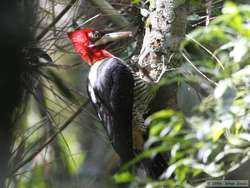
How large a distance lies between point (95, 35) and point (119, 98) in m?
0.50

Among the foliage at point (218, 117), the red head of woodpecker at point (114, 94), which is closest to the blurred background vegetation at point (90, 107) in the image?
the foliage at point (218, 117)

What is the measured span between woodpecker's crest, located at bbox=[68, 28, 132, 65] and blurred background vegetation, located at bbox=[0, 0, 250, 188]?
0.09 meters

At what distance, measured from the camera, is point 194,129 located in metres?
2.02

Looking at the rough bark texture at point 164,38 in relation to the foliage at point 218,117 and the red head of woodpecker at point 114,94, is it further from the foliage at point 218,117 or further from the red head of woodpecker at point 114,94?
the foliage at point 218,117

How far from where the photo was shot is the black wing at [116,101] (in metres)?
3.49

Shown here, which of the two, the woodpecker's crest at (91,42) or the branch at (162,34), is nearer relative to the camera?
the branch at (162,34)

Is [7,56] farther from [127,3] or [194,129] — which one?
[127,3]

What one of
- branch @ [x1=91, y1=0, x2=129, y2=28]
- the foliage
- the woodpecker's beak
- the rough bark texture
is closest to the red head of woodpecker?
the woodpecker's beak

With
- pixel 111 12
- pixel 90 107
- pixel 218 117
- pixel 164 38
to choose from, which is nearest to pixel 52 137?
pixel 90 107

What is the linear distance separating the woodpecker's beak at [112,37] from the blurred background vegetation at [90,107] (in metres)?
0.08

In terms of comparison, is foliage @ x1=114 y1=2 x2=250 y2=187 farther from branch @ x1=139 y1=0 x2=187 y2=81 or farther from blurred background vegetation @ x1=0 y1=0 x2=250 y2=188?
branch @ x1=139 y1=0 x2=187 y2=81

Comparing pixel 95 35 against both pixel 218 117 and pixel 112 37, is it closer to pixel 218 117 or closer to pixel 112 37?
pixel 112 37

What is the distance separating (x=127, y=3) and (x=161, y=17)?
0.87 m

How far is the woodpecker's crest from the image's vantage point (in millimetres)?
3652
